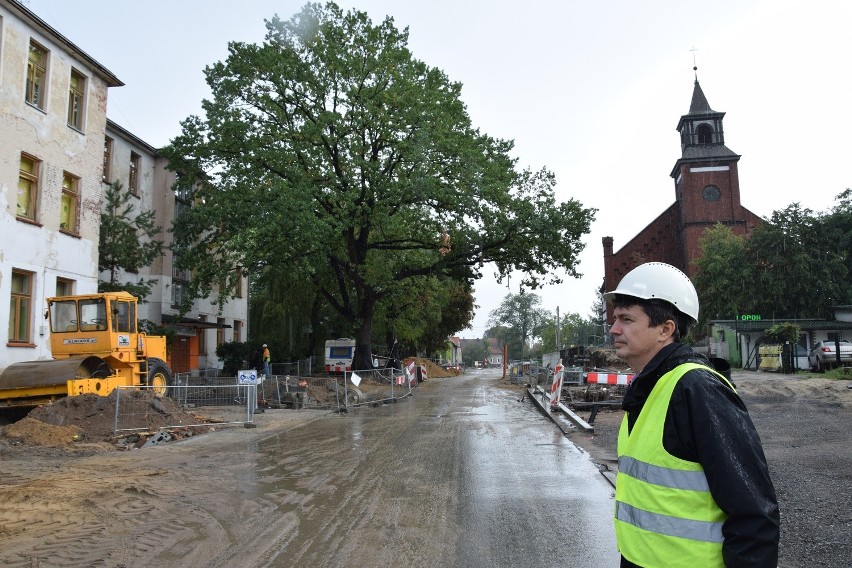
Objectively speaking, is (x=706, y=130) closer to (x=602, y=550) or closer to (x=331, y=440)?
(x=331, y=440)

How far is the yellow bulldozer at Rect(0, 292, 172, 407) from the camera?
46.0 feet

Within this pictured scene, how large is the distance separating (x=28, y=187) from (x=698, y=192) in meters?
55.5

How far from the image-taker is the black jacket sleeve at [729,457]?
193 cm

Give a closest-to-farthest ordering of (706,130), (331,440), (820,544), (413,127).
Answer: (820,544), (331,440), (413,127), (706,130)

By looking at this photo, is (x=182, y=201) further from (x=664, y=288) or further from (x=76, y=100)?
(x=664, y=288)

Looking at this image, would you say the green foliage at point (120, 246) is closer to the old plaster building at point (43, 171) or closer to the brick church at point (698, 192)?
the old plaster building at point (43, 171)

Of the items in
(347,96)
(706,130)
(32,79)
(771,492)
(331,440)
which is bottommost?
(331,440)

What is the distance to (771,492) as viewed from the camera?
1.99 metres

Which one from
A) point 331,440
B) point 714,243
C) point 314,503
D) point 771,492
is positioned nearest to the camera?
point 771,492

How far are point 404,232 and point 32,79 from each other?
1634 cm

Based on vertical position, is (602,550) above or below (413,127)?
below

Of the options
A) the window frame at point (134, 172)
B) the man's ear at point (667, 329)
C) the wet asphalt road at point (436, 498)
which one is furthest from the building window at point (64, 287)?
the man's ear at point (667, 329)

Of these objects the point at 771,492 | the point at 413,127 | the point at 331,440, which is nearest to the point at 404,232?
the point at 413,127

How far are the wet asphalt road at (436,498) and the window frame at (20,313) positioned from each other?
33.1 ft
